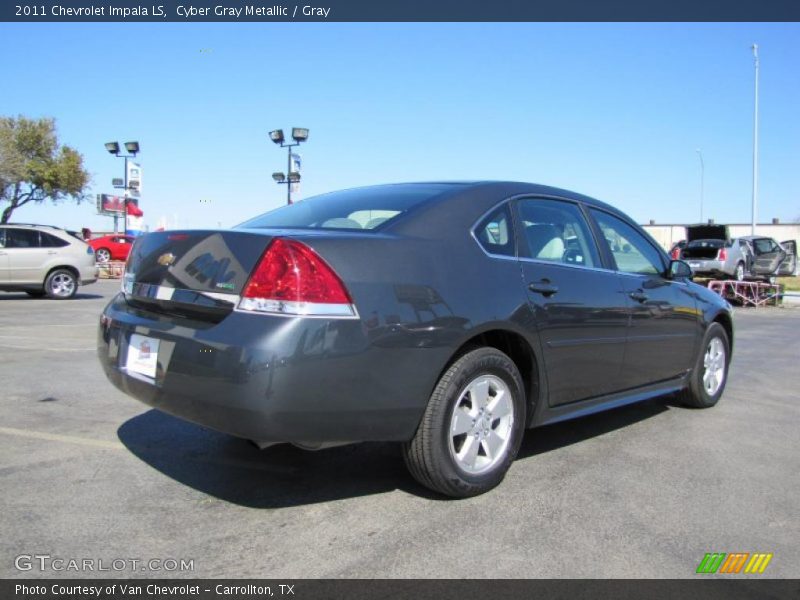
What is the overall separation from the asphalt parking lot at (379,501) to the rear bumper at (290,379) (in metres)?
0.44

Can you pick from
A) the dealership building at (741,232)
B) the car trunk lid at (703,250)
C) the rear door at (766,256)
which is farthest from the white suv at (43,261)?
the dealership building at (741,232)

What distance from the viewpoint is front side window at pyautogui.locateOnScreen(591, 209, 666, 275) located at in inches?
175

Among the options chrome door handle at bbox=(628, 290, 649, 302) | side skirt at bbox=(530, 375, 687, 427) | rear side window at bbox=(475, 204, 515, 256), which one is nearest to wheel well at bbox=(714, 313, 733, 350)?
side skirt at bbox=(530, 375, 687, 427)

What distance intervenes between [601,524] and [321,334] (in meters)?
1.52

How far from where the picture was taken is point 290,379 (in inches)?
104

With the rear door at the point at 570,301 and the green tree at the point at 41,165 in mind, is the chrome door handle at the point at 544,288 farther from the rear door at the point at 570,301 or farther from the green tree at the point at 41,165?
the green tree at the point at 41,165

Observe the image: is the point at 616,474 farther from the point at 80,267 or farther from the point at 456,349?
the point at 80,267

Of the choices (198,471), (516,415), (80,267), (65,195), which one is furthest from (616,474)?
(65,195)

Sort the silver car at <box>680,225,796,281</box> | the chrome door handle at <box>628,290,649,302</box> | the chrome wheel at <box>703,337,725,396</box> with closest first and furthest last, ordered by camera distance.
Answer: the chrome door handle at <box>628,290,649,302</box>, the chrome wheel at <box>703,337,725,396</box>, the silver car at <box>680,225,796,281</box>

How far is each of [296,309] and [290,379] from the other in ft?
0.92

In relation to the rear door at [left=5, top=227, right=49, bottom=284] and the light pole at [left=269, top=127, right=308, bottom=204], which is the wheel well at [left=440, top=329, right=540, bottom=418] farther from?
the light pole at [left=269, top=127, right=308, bottom=204]

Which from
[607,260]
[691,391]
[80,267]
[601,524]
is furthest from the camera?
[80,267]
